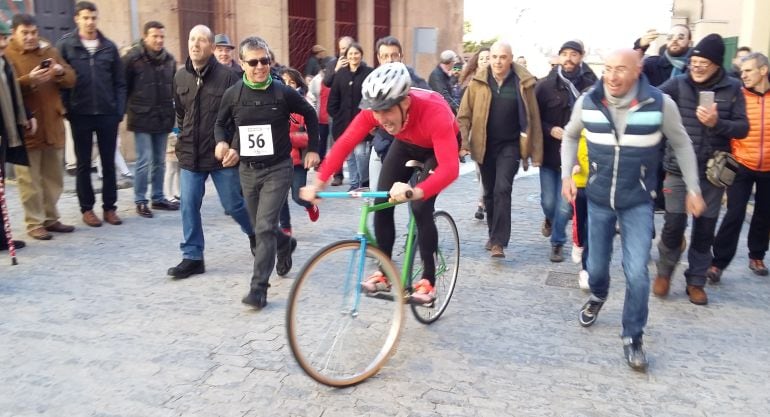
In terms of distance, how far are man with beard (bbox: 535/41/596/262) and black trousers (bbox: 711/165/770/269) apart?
1.37 metres

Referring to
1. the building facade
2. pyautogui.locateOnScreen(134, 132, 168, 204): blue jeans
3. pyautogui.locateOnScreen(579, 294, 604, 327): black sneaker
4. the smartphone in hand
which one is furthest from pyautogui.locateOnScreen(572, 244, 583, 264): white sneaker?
the building facade

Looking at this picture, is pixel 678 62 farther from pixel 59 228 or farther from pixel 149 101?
pixel 59 228

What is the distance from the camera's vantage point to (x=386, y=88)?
4.09m

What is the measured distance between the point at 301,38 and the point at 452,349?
13.5m

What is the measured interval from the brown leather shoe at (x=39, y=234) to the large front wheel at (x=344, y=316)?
4161 millimetres

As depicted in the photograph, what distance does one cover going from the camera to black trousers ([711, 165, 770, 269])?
602 cm

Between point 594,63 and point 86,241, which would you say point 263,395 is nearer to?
point 86,241

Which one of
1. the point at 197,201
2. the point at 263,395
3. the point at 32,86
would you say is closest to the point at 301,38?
the point at 32,86

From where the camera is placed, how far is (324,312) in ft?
14.3

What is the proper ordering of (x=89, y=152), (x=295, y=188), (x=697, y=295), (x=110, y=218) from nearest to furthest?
(x=697, y=295) < (x=295, y=188) < (x=89, y=152) < (x=110, y=218)

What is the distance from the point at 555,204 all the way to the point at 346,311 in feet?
11.5

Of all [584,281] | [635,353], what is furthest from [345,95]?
[635,353]

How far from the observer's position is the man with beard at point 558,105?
6.96 meters

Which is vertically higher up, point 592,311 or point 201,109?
point 201,109
